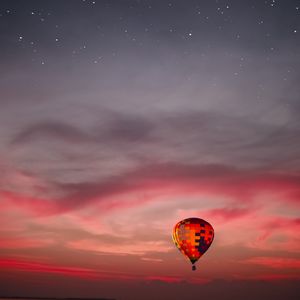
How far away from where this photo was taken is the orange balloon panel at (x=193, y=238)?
58.9 m

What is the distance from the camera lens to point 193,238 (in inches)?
2319

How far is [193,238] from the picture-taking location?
193 feet

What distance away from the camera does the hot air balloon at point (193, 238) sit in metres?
58.9

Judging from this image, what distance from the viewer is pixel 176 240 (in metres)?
59.8

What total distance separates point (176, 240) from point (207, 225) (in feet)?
14.2

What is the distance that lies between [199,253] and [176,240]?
326 cm

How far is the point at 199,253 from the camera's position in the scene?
59.4 m

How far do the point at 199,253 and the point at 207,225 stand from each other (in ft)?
11.8

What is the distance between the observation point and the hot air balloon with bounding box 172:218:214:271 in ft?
193

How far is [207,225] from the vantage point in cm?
6012

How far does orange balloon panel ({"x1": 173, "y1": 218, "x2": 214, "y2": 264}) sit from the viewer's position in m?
58.9
